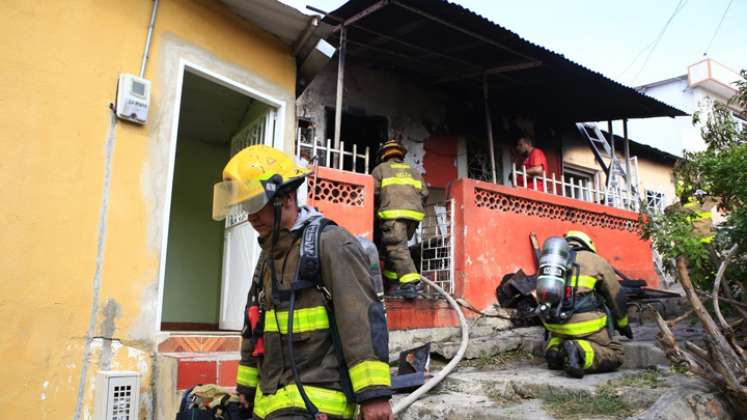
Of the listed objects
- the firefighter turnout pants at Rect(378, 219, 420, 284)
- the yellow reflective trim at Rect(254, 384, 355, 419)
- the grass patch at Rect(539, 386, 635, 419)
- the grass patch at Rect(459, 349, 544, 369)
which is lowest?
the grass patch at Rect(539, 386, 635, 419)

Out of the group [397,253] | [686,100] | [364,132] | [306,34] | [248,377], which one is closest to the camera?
[248,377]

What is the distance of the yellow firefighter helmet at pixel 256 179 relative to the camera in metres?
2.48

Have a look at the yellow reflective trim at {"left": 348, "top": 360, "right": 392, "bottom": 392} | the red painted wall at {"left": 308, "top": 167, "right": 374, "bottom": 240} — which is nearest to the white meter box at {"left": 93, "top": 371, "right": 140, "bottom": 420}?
the yellow reflective trim at {"left": 348, "top": 360, "right": 392, "bottom": 392}

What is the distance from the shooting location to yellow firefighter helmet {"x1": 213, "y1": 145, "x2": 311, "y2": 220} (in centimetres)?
248

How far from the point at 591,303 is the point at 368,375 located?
392 cm

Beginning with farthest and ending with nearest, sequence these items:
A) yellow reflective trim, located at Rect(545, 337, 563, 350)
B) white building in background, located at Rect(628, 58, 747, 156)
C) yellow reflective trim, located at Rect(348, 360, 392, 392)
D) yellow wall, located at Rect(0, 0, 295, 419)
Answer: white building in background, located at Rect(628, 58, 747, 156) → yellow reflective trim, located at Rect(545, 337, 563, 350) → yellow wall, located at Rect(0, 0, 295, 419) → yellow reflective trim, located at Rect(348, 360, 392, 392)

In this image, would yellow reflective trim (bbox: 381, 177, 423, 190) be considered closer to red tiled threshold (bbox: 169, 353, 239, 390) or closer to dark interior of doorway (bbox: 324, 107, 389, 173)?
dark interior of doorway (bbox: 324, 107, 389, 173)

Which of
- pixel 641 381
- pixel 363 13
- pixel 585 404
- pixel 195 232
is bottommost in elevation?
pixel 585 404

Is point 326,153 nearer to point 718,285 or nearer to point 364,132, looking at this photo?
point 364,132

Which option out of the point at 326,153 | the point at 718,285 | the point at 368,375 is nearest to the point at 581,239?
the point at 718,285

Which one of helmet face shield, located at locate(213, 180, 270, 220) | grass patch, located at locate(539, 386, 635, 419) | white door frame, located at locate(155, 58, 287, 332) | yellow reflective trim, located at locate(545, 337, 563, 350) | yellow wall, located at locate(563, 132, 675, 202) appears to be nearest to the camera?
helmet face shield, located at locate(213, 180, 270, 220)

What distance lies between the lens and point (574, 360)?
5.14 m

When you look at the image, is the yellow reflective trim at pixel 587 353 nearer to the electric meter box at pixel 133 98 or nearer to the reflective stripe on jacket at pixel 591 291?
the reflective stripe on jacket at pixel 591 291

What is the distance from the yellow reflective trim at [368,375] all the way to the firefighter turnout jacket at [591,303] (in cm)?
362
